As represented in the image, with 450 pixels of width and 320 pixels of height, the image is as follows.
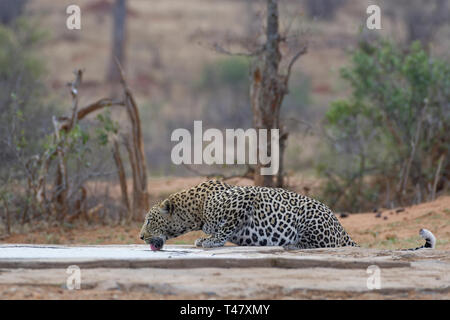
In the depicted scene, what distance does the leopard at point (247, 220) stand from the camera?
26.7 feet

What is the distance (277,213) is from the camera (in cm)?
822

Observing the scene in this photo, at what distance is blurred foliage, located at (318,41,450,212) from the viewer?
14398mm

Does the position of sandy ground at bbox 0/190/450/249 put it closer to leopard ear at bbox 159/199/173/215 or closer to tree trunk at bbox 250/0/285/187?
tree trunk at bbox 250/0/285/187

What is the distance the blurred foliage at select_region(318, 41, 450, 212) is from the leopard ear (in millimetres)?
6439

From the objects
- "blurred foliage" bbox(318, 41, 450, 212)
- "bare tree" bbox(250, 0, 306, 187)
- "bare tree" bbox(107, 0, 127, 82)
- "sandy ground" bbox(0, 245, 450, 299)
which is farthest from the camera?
"bare tree" bbox(107, 0, 127, 82)

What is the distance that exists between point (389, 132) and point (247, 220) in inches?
302

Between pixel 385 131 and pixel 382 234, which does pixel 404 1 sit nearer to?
pixel 385 131

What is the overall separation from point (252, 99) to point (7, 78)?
6.05 meters

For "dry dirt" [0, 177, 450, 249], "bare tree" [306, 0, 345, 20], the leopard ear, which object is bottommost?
"dry dirt" [0, 177, 450, 249]

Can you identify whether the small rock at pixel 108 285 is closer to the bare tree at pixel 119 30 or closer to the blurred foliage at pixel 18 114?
the blurred foliage at pixel 18 114

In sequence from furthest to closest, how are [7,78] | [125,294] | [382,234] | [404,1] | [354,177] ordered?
[404,1] → [7,78] → [354,177] → [382,234] → [125,294]

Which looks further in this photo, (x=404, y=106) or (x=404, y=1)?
(x=404, y=1)

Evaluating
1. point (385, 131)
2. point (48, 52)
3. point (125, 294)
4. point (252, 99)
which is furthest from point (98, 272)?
point (48, 52)

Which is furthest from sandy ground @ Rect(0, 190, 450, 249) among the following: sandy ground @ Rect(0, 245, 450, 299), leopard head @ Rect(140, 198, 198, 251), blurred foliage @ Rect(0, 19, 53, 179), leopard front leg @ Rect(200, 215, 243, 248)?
sandy ground @ Rect(0, 245, 450, 299)
